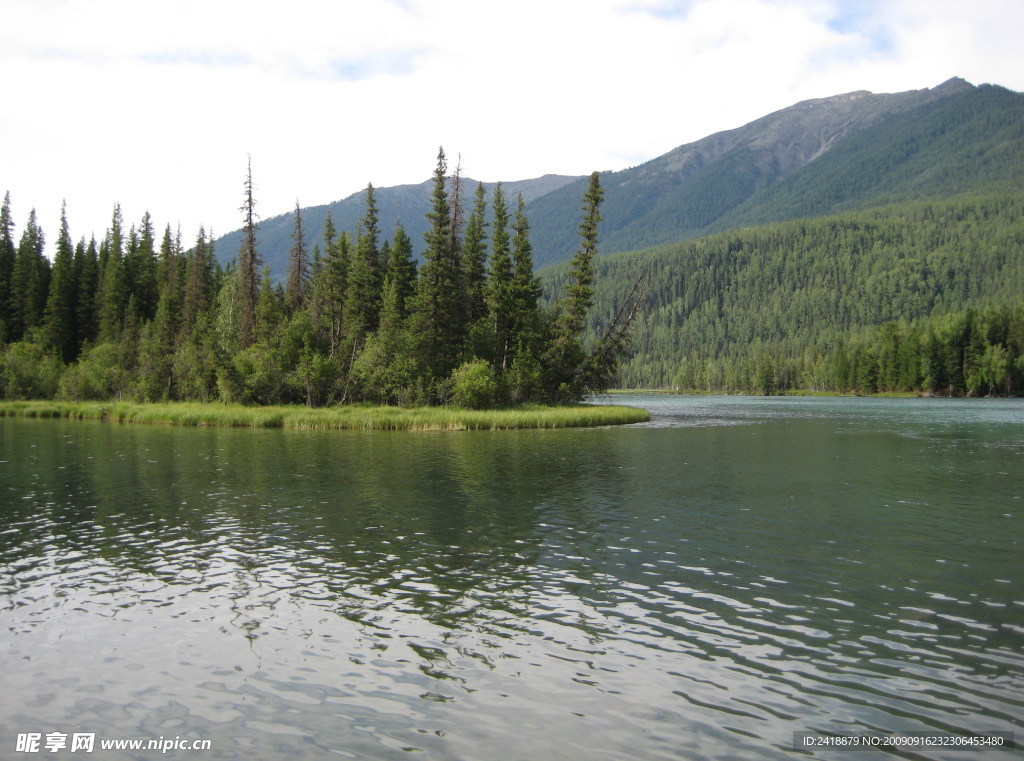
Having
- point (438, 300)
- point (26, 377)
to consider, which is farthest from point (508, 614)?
point (26, 377)

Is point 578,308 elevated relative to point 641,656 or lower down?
elevated

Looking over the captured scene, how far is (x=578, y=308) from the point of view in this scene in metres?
81.0

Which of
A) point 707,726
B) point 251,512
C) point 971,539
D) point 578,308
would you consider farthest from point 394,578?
point 578,308

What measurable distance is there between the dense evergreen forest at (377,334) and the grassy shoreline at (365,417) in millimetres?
4058

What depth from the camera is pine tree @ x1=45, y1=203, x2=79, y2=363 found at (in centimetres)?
11812

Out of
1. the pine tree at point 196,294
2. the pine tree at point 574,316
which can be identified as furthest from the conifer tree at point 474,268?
the pine tree at point 196,294

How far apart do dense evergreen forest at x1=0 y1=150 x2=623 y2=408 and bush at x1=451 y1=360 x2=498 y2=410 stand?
0.22 meters

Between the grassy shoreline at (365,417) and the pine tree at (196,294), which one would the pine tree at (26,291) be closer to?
the pine tree at (196,294)

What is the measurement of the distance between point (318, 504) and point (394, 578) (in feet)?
37.0

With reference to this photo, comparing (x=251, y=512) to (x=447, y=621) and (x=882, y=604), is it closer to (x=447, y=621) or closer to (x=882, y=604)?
(x=447, y=621)

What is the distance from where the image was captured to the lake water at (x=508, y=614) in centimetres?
1027

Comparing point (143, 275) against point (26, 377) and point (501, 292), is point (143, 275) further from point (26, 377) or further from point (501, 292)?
point (501, 292)

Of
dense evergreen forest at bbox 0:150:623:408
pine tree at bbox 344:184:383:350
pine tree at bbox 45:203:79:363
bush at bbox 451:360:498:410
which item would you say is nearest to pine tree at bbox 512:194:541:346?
dense evergreen forest at bbox 0:150:623:408

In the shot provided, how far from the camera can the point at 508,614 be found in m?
14.9
